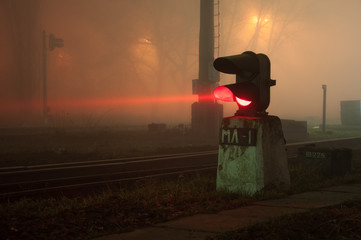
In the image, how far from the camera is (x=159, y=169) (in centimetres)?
1187

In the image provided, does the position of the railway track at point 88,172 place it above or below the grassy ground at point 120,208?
below

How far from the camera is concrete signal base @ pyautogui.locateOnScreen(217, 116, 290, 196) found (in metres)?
6.58

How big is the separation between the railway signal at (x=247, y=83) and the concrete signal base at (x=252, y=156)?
24 centimetres

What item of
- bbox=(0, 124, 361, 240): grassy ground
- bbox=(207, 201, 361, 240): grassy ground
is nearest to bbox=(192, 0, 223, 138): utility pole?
bbox=(0, 124, 361, 240): grassy ground

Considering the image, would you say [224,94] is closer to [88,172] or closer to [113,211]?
[113,211]

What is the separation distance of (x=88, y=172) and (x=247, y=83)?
20.0ft

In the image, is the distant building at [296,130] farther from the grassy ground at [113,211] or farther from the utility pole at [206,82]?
the grassy ground at [113,211]

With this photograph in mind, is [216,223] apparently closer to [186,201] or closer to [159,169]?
[186,201]

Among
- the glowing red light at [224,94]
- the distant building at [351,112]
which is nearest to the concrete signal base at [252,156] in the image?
the glowing red light at [224,94]

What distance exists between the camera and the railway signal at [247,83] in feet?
22.2

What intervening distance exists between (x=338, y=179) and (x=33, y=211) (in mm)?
6117

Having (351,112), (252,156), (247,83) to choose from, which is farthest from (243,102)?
(351,112)

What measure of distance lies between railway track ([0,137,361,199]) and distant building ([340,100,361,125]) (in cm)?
3480

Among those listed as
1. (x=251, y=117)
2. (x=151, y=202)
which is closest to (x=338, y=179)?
(x=251, y=117)
